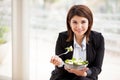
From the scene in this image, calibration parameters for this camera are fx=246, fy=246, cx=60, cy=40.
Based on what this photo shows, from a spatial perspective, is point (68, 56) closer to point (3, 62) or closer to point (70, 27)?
point (70, 27)

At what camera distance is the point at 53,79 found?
1.62m

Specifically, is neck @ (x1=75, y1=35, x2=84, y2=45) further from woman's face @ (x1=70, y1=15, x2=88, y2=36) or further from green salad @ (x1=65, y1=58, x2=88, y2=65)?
green salad @ (x1=65, y1=58, x2=88, y2=65)

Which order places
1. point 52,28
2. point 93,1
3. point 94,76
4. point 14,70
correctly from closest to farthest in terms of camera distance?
1. point 94,76
2. point 93,1
3. point 52,28
4. point 14,70

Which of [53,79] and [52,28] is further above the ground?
[52,28]

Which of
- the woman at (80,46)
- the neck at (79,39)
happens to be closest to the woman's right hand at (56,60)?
the woman at (80,46)

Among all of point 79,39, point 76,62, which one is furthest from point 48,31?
point 76,62

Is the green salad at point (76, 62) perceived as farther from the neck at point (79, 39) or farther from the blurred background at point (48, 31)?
the blurred background at point (48, 31)

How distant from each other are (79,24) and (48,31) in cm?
54

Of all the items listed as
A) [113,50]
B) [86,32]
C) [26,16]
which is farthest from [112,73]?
[26,16]

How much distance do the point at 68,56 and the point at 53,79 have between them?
181 millimetres

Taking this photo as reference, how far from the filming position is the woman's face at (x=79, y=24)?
153 cm

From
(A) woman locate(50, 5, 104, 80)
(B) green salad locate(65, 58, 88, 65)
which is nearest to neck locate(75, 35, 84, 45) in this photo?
(A) woman locate(50, 5, 104, 80)

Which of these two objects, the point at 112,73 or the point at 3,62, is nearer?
the point at 112,73

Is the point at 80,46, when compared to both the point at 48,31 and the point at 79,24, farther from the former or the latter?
the point at 48,31
